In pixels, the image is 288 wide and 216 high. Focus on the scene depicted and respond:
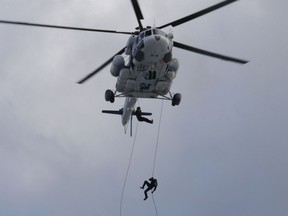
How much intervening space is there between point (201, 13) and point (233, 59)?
12.5 feet

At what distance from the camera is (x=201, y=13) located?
97.6ft

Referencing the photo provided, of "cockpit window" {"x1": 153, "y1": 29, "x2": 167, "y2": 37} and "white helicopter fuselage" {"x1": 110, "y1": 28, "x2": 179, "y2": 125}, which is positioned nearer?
"white helicopter fuselage" {"x1": 110, "y1": 28, "x2": 179, "y2": 125}

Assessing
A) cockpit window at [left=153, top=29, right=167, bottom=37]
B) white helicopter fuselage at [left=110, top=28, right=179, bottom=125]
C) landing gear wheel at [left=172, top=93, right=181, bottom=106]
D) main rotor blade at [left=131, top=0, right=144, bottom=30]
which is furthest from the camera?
landing gear wheel at [left=172, top=93, right=181, bottom=106]

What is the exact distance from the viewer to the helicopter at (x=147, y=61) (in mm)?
30641

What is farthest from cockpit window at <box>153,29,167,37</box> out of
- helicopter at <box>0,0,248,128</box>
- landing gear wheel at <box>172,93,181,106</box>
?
landing gear wheel at <box>172,93,181,106</box>

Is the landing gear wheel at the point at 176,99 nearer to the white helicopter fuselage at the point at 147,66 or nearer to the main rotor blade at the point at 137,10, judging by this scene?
the white helicopter fuselage at the point at 147,66

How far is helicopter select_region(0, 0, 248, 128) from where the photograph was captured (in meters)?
30.6

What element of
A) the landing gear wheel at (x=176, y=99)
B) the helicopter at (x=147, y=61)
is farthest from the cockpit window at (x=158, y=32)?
the landing gear wheel at (x=176, y=99)

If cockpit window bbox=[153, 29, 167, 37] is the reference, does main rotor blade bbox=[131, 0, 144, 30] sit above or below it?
above

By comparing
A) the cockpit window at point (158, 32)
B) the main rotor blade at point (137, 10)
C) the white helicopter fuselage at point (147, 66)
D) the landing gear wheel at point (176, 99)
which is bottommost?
the landing gear wheel at point (176, 99)

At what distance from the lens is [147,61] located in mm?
31562

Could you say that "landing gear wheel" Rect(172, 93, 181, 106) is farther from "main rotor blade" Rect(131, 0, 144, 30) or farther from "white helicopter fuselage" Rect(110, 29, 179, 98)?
"main rotor blade" Rect(131, 0, 144, 30)

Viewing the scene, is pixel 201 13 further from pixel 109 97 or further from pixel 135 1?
pixel 109 97

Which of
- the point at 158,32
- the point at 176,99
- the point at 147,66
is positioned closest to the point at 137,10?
the point at 158,32
